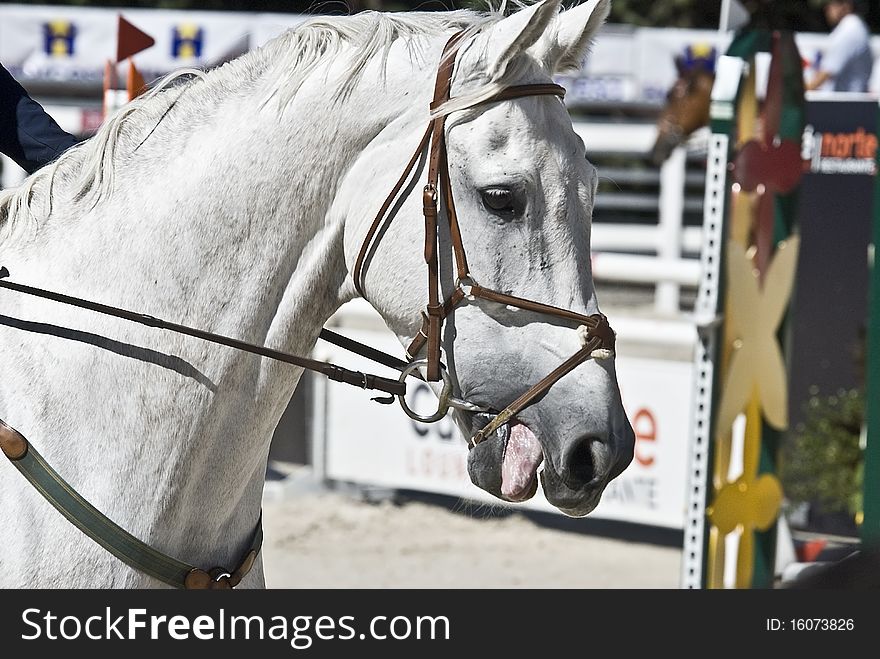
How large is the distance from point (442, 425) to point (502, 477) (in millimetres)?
4745

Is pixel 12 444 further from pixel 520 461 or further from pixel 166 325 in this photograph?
pixel 520 461

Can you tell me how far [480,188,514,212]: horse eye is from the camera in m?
2.22

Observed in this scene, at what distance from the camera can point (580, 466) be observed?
2191mm

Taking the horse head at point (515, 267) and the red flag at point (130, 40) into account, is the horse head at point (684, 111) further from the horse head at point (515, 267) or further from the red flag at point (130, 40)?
the horse head at point (515, 267)

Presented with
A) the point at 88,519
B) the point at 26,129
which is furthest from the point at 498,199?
the point at 26,129

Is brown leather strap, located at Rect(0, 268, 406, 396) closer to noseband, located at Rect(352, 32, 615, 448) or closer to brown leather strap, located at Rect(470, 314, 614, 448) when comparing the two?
noseband, located at Rect(352, 32, 615, 448)

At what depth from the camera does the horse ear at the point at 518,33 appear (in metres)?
2.18

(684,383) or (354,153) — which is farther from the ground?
(354,153)

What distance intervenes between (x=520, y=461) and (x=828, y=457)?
4.49 metres

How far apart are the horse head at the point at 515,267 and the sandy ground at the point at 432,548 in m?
3.83

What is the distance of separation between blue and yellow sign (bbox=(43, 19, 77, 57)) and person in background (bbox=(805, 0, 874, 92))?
854cm

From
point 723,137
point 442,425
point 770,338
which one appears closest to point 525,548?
point 442,425

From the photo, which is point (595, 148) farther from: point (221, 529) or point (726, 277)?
point (221, 529)

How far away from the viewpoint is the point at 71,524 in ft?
7.61
